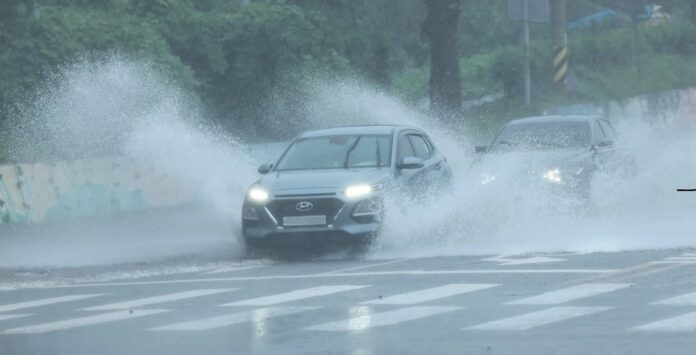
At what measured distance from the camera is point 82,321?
1226 cm

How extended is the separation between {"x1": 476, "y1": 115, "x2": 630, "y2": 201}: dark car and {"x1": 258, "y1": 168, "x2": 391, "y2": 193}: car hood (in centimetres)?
278

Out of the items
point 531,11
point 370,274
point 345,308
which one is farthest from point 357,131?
point 531,11

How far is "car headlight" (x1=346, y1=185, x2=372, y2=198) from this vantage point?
1748cm

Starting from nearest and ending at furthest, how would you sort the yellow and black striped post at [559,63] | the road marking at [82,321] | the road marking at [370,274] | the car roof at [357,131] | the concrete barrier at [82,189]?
the road marking at [82,321], the road marking at [370,274], the car roof at [357,131], the concrete barrier at [82,189], the yellow and black striped post at [559,63]

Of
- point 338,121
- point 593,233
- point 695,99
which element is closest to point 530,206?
point 593,233

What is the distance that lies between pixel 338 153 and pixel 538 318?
7.86 metres

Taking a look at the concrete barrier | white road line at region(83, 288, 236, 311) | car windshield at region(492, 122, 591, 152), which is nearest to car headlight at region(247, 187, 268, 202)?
white road line at region(83, 288, 236, 311)

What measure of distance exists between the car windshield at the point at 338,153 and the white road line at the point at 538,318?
23.2 feet

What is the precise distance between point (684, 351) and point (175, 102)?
70.7 ft

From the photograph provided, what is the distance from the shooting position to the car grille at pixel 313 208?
1741cm

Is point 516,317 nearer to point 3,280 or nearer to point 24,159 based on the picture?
point 3,280

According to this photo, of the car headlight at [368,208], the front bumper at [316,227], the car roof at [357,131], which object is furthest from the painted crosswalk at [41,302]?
the car roof at [357,131]

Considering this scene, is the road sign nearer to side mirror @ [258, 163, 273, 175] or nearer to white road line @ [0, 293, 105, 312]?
side mirror @ [258, 163, 273, 175]

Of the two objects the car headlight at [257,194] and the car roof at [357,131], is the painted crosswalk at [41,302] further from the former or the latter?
the car roof at [357,131]
